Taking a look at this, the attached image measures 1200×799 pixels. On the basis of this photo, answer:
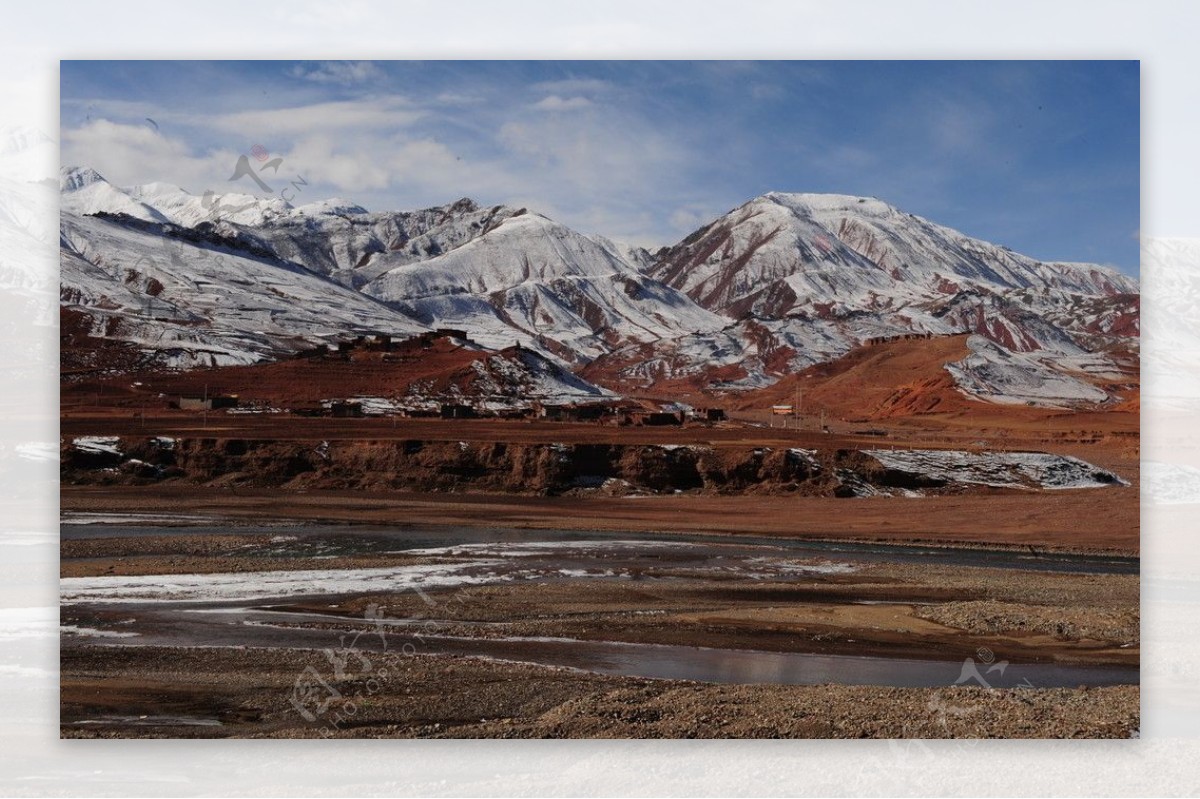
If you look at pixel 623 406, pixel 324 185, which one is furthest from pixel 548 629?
pixel 324 185

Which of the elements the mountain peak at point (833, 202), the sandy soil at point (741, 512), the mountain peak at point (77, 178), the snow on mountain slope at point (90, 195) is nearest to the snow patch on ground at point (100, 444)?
the sandy soil at point (741, 512)

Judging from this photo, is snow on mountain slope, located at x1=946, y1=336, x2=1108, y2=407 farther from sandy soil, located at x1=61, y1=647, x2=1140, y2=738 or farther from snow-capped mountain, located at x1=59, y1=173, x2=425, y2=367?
snow-capped mountain, located at x1=59, y1=173, x2=425, y2=367

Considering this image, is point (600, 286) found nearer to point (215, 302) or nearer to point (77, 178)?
point (215, 302)

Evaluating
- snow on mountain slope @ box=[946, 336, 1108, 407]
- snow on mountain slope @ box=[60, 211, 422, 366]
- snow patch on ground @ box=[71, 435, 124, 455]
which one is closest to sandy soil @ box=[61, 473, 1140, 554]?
snow patch on ground @ box=[71, 435, 124, 455]

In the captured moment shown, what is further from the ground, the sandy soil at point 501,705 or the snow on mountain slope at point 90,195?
the snow on mountain slope at point 90,195

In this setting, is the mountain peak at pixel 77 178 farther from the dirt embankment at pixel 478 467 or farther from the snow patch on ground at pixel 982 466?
the snow patch on ground at pixel 982 466

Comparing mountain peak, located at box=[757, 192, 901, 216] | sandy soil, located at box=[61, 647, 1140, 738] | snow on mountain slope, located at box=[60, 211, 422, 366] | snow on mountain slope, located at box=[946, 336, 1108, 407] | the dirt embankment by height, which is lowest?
sandy soil, located at box=[61, 647, 1140, 738]

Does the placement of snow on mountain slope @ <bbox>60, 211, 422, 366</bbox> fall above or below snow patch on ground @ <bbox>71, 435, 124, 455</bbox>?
above
